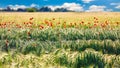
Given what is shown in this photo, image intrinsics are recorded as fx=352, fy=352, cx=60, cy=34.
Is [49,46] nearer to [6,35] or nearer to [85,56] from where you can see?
[85,56]

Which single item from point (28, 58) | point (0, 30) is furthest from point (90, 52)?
point (0, 30)

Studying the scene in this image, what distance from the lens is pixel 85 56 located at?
7.86 m

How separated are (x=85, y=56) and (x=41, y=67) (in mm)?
1594

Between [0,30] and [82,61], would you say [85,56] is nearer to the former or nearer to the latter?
[82,61]

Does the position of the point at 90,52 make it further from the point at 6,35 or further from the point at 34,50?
the point at 6,35

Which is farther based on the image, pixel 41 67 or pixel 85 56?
pixel 85 56

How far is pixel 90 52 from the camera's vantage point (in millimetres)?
7875

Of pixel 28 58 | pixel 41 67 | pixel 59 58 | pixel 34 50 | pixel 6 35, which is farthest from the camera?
pixel 6 35

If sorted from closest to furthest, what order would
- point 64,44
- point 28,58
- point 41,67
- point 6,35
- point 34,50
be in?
1. point 41,67
2. point 28,58
3. point 34,50
4. point 64,44
5. point 6,35

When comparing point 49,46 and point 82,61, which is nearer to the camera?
point 82,61

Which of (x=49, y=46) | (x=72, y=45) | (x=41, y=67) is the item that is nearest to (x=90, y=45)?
(x=72, y=45)

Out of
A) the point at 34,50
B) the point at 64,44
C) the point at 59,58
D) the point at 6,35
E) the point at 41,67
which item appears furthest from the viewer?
the point at 6,35

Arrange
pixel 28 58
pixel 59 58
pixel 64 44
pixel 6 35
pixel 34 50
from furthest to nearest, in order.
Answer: pixel 6 35 → pixel 64 44 → pixel 34 50 → pixel 59 58 → pixel 28 58

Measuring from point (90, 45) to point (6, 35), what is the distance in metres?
3.70
